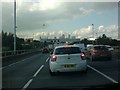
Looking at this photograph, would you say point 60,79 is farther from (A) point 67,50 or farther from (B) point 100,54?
(B) point 100,54

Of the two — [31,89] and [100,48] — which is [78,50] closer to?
[31,89]

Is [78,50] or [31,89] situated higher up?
[78,50]

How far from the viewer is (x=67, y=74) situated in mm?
18969

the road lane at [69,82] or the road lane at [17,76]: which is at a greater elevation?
Result: the road lane at [69,82]

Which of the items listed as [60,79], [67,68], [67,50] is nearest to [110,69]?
[67,50]

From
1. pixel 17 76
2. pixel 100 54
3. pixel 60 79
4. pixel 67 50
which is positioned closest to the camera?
pixel 60 79

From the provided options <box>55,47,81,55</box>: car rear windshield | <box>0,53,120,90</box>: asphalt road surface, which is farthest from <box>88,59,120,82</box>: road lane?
<box>55,47,81,55</box>: car rear windshield

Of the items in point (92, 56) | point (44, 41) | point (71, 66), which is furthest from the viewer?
point (44, 41)

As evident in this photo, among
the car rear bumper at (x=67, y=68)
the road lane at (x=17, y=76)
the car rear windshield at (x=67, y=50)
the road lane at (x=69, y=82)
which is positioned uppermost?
the car rear windshield at (x=67, y=50)

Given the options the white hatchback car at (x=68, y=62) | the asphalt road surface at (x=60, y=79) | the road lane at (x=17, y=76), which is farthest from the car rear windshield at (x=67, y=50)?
the road lane at (x=17, y=76)

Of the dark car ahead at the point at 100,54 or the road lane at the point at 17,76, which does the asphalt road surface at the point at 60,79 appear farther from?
the dark car ahead at the point at 100,54

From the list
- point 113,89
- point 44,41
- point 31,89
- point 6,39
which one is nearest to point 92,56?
point 31,89

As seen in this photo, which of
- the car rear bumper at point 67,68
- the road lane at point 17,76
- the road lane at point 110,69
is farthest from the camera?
the car rear bumper at point 67,68

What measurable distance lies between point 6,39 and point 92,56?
49092 millimetres
